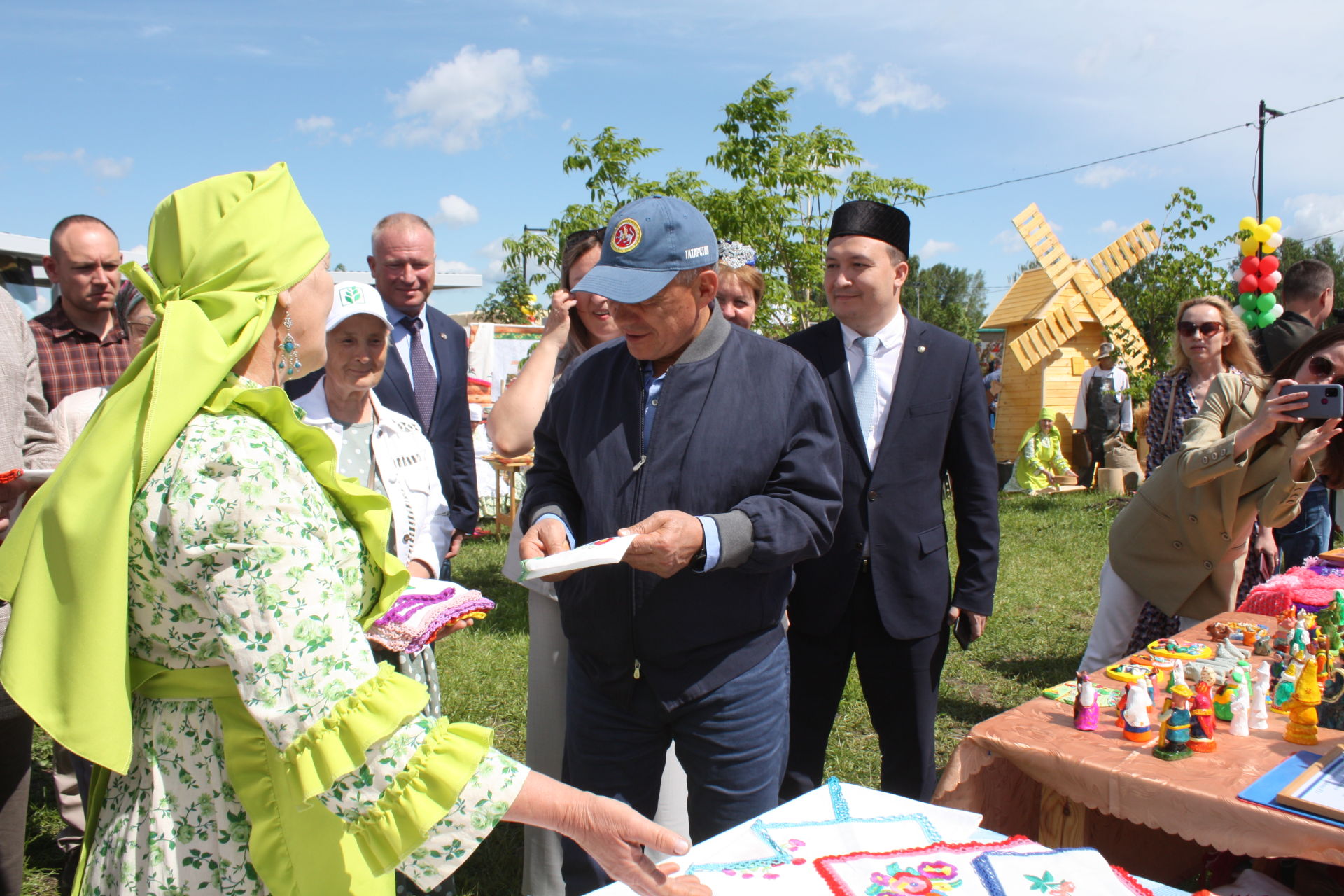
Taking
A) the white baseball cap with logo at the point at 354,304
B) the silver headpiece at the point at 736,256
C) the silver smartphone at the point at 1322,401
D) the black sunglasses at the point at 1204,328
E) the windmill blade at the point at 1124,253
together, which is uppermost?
the windmill blade at the point at 1124,253

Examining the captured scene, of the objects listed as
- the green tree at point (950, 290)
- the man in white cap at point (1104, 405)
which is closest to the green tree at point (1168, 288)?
the man in white cap at point (1104, 405)

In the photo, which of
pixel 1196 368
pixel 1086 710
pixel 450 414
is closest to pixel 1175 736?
pixel 1086 710

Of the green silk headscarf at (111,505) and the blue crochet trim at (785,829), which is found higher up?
the green silk headscarf at (111,505)

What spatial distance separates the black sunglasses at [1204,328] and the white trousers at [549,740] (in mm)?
3525

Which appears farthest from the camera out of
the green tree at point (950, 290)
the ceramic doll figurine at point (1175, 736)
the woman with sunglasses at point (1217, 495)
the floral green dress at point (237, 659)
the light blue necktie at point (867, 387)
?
the green tree at point (950, 290)

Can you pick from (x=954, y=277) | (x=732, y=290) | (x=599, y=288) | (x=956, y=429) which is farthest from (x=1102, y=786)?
(x=954, y=277)

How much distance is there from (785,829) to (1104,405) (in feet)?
46.5

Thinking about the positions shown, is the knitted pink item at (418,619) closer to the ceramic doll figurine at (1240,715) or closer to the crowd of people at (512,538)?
the crowd of people at (512,538)

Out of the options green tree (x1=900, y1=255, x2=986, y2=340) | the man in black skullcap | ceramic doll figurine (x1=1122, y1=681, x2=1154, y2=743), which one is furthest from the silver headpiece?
green tree (x1=900, y1=255, x2=986, y2=340)

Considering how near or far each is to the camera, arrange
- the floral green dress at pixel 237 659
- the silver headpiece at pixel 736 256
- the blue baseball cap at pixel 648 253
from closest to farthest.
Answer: the floral green dress at pixel 237 659 < the blue baseball cap at pixel 648 253 < the silver headpiece at pixel 736 256

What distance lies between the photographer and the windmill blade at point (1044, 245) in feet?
61.5

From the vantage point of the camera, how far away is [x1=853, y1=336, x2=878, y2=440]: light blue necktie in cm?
312

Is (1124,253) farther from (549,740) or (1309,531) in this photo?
(549,740)

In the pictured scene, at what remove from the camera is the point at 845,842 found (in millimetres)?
1729
